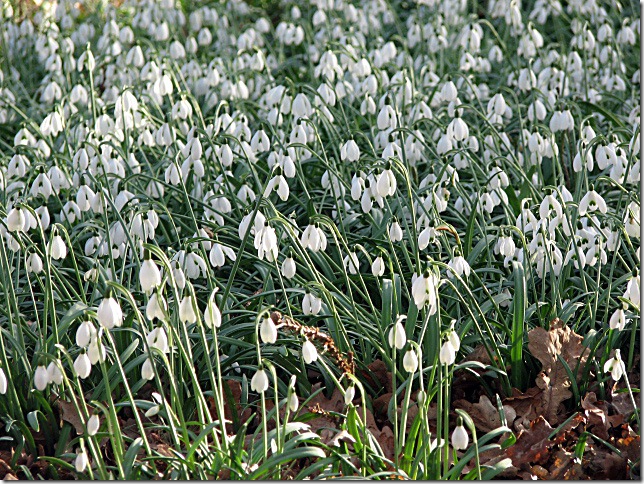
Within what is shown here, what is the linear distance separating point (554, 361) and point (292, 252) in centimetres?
102

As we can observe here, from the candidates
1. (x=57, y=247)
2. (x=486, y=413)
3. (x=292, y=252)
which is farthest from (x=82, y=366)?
(x=486, y=413)

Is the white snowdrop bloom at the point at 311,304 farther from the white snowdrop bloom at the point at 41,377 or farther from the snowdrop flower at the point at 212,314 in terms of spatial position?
the white snowdrop bloom at the point at 41,377

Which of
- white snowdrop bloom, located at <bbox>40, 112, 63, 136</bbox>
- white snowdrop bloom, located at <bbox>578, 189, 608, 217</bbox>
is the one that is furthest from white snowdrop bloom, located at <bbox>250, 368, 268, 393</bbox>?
white snowdrop bloom, located at <bbox>40, 112, 63, 136</bbox>

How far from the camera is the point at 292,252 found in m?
2.68

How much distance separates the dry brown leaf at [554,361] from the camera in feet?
9.25

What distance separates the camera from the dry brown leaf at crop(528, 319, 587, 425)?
9.25ft

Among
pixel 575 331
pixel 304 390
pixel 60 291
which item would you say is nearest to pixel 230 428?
pixel 304 390

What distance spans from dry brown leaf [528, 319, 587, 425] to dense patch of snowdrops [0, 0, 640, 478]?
7 cm

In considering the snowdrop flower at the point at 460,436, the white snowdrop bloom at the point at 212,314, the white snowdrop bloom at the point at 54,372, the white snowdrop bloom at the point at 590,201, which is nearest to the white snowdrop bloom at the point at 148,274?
the white snowdrop bloom at the point at 212,314

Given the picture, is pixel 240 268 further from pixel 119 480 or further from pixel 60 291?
pixel 119 480

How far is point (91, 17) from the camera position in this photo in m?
6.82

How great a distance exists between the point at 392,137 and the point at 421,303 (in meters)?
1.79

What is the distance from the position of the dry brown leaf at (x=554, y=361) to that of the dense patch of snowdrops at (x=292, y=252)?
0.24 feet

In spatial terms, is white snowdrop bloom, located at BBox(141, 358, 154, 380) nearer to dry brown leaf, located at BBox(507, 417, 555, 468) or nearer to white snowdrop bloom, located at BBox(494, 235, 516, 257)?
dry brown leaf, located at BBox(507, 417, 555, 468)
